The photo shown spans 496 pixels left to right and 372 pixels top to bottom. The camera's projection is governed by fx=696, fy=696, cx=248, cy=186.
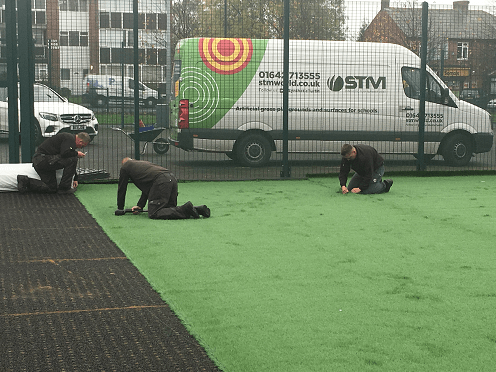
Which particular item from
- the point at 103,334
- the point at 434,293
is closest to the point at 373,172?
the point at 434,293

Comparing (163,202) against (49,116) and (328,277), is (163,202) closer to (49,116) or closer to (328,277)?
(328,277)

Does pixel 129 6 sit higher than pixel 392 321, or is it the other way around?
pixel 129 6

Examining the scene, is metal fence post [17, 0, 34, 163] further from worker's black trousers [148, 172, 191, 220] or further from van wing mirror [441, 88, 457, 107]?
van wing mirror [441, 88, 457, 107]

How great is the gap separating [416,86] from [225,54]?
3.56 m

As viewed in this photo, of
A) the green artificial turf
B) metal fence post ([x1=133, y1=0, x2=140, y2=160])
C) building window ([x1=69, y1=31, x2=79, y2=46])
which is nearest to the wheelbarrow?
metal fence post ([x1=133, y1=0, x2=140, y2=160])

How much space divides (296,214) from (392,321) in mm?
4236

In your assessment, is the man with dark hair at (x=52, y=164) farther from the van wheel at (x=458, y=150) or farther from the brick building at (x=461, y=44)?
the van wheel at (x=458, y=150)

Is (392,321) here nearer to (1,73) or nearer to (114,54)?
(114,54)

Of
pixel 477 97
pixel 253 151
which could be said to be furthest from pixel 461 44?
pixel 253 151

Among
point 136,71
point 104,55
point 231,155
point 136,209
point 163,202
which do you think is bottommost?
point 136,209

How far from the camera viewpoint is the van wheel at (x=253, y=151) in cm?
1262

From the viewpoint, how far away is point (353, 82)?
12719mm

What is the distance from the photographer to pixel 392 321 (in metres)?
4.36

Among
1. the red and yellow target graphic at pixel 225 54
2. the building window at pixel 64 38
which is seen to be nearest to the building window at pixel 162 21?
the red and yellow target graphic at pixel 225 54
